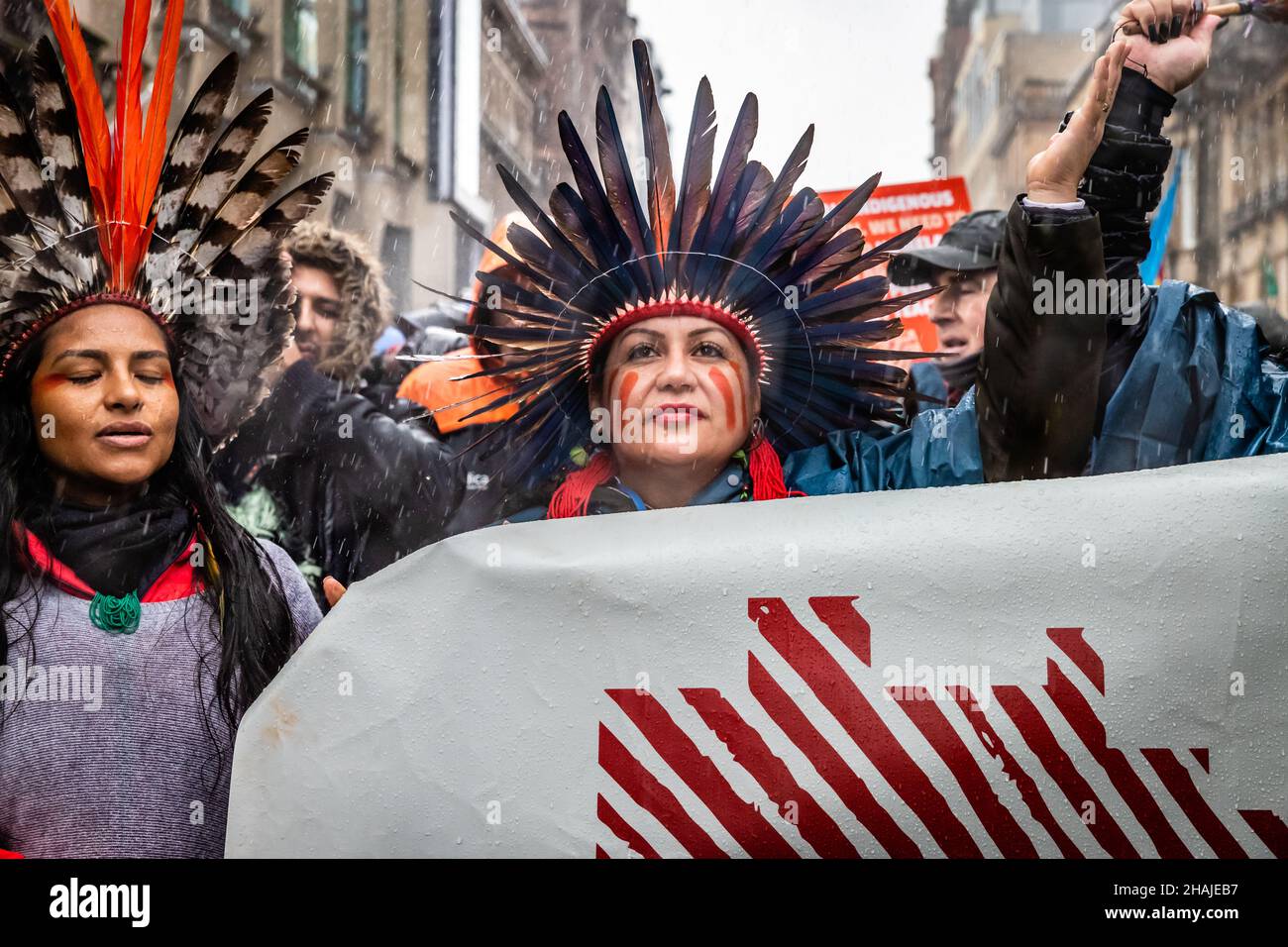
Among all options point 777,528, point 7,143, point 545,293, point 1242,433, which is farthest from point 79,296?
point 1242,433

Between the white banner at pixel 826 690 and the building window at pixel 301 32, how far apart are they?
2725 mm

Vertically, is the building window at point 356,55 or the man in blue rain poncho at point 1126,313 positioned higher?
the building window at point 356,55

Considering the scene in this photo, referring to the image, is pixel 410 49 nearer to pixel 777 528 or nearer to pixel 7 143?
pixel 7 143

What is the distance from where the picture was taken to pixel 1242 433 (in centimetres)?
217

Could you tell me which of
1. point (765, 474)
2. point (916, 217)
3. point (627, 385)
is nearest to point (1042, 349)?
point (765, 474)

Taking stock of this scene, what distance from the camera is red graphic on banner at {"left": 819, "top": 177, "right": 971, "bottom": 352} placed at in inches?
119

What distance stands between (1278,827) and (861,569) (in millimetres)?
625

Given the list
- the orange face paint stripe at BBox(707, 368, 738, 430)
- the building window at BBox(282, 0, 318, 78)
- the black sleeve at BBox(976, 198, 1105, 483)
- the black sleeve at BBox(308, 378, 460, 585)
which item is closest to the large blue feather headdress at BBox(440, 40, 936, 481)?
the orange face paint stripe at BBox(707, 368, 738, 430)

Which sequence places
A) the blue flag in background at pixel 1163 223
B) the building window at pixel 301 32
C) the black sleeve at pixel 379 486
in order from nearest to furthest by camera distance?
the black sleeve at pixel 379 486, the blue flag in background at pixel 1163 223, the building window at pixel 301 32

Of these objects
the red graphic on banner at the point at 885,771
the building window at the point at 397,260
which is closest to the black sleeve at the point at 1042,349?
the red graphic on banner at the point at 885,771

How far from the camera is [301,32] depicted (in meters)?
4.38

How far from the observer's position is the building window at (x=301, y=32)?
401cm

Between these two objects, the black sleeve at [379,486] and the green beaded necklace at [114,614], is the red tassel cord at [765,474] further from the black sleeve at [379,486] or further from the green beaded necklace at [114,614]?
the green beaded necklace at [114,614]

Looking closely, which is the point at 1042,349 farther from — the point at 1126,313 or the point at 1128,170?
the point at 1128,170
